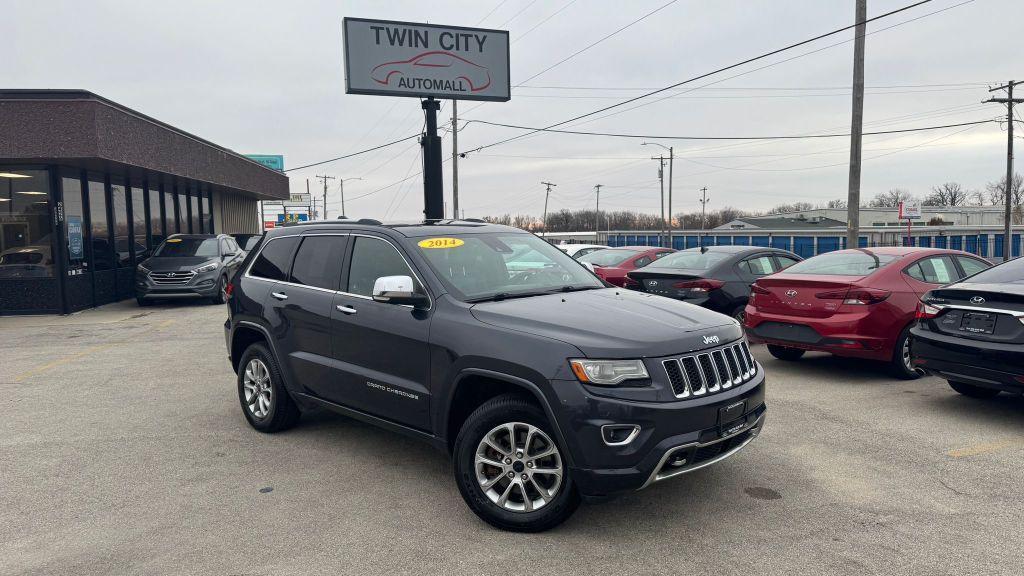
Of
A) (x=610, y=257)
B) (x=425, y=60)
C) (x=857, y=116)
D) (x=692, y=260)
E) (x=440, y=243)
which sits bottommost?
(x=610, y=257)

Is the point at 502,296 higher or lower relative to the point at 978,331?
higher

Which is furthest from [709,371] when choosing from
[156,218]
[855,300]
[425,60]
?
[156,218]

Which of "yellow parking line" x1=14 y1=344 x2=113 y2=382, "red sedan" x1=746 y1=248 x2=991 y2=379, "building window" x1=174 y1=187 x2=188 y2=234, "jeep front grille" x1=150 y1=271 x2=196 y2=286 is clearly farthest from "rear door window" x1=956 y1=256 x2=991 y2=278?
"building window" x1=174 y1=187 x2=188 y2=234

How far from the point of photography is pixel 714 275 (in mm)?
9742

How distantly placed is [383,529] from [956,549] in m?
2.97

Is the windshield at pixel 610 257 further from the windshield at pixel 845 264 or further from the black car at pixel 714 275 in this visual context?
the windshield at pixel 845 264

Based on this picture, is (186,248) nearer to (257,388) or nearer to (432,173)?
(432,173)

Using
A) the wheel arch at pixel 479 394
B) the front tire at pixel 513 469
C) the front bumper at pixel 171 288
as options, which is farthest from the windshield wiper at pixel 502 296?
the front bumper at pixel 171 288

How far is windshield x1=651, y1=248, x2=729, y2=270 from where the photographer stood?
1011 cm

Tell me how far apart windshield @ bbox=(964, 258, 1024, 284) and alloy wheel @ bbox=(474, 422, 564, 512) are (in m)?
4.58

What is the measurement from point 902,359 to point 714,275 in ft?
9.62

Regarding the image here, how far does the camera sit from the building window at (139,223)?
18.5 metres

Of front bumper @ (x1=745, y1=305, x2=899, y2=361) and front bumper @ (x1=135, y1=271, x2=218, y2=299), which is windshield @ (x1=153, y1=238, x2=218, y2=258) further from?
front bumper @ (x1=745, y1=305, x2=899, y2=361)

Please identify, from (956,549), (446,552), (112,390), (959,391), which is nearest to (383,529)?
(446,552)
